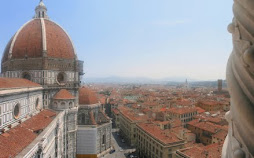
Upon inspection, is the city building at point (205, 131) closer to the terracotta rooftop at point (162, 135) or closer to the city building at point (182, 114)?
the city building at point (182, 114)

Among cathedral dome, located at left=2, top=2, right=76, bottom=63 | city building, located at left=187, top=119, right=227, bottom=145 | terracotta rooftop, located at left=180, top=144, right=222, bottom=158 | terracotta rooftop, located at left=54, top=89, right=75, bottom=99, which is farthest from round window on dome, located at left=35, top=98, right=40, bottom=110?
city building, located at left=187, top=119, right=227, bottom=145

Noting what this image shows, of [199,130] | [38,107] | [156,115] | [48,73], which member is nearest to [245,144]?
[38,107]

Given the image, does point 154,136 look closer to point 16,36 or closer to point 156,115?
point 156,115

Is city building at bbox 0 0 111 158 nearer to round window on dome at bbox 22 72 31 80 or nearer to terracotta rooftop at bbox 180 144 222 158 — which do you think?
round window on dome at bbox 22 72 31 80

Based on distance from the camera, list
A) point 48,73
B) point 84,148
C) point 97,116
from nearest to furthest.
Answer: point 48,73, point 84,148, point 97,116

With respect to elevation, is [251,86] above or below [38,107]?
above

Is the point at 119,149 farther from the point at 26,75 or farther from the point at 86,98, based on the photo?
the point at 26,75
